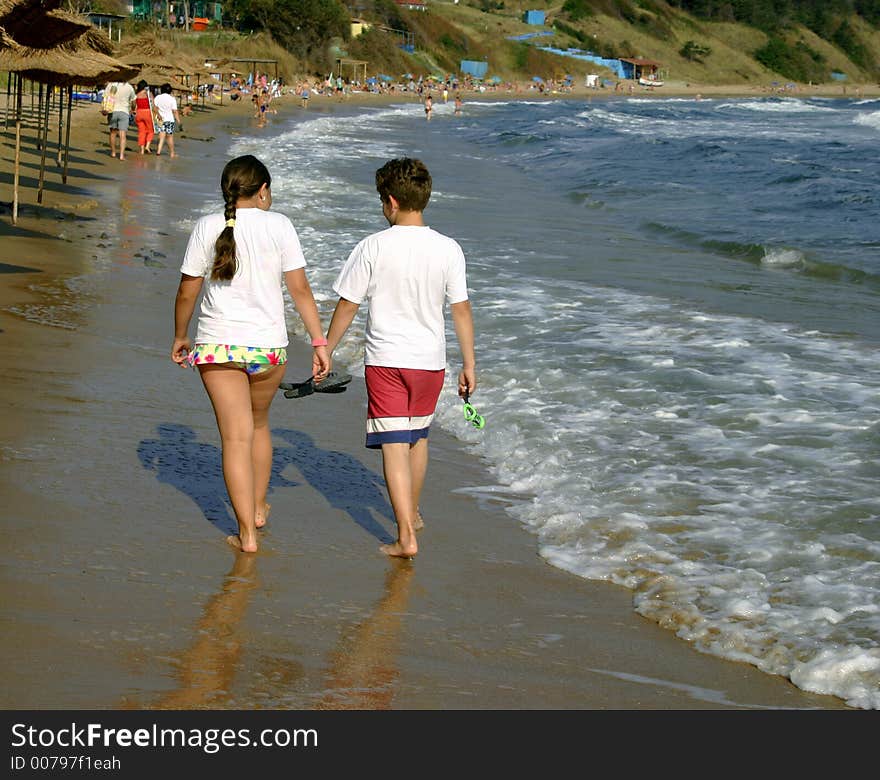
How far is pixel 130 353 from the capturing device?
8.02 meters

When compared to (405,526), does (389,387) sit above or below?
above

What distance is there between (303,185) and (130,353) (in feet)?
44.2

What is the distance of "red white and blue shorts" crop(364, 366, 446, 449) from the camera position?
15.8 ft

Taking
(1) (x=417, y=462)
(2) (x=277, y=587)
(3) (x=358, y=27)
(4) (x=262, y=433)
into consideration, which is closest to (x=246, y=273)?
(4) (x=262, y=433)

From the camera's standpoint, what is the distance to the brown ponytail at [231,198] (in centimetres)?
453

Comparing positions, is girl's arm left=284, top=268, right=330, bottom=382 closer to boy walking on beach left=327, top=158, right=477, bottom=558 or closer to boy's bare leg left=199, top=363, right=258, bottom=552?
boy walking on beach left=327, top=158, right=477, bottom=558

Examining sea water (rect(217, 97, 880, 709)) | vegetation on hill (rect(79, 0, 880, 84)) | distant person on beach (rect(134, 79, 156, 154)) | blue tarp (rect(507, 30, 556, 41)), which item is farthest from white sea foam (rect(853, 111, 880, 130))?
blue tarp (rect(507, 30, 556, 41))

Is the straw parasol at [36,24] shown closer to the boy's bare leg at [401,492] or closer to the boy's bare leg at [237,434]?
the boy's bare leg at [237,434]

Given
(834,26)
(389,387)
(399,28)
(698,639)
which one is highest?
(834,26)

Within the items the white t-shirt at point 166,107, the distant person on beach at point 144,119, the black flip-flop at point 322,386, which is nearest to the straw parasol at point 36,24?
the black flip-flop at point 322,386

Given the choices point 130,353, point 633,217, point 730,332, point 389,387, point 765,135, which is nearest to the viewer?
point 389,387
